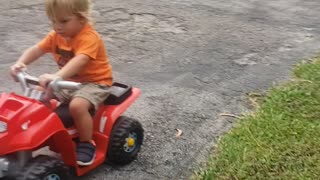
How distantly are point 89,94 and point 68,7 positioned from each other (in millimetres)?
440

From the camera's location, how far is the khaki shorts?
9.94ft

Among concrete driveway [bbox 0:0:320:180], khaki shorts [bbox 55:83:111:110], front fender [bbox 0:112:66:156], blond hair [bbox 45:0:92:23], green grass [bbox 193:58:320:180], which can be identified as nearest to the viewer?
front fender [bbox 0:112:66:156]

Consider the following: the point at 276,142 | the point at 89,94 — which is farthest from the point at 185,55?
the point at 89,94

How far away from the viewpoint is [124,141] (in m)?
3.28

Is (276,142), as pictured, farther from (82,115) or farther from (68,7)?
(68,7)

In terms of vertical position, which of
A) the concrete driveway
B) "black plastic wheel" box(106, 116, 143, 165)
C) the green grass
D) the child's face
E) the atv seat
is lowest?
the concrete driveway

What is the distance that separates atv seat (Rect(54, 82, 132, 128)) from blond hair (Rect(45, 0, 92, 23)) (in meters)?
0.44

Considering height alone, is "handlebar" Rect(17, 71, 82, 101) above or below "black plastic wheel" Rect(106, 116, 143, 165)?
above

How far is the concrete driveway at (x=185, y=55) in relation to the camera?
11.8 feet

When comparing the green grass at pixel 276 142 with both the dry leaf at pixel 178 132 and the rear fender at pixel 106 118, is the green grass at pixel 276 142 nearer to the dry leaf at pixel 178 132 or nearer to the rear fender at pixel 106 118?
the dry leaf at pixel 178 132

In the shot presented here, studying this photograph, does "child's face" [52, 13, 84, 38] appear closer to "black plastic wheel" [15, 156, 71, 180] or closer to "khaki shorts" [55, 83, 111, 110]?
"khaki shorts" [55, 83, 111, 110]

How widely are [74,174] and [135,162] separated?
0.40m

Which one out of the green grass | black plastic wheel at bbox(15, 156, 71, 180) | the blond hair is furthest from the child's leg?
the green grass

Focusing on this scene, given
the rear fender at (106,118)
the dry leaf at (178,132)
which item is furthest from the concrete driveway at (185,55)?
the rear fender at (106,118)
